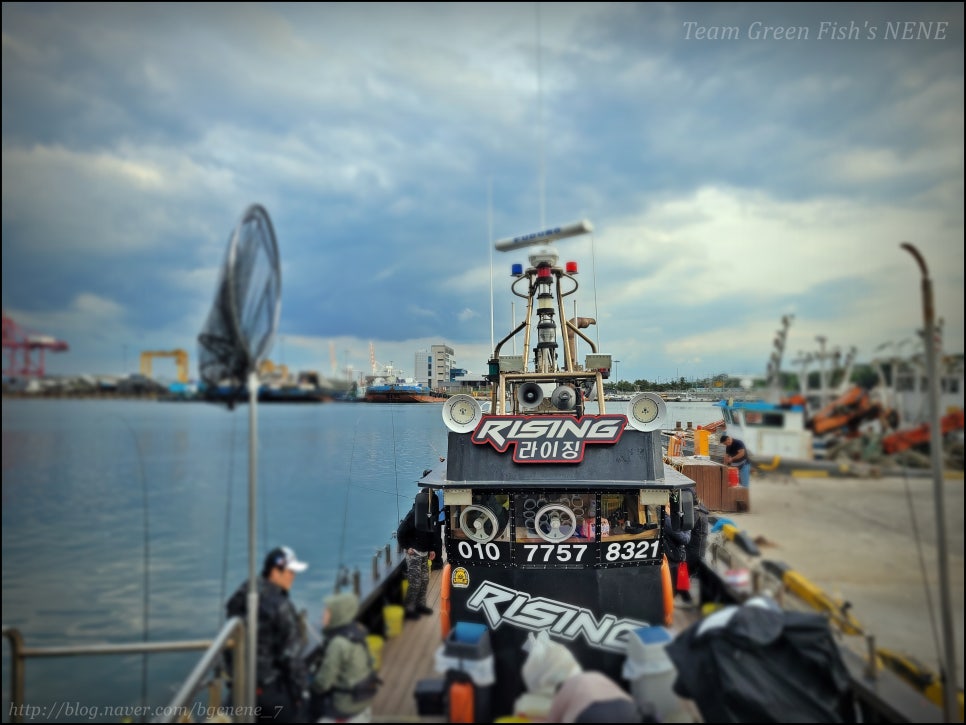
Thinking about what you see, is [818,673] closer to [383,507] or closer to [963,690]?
[963,690]

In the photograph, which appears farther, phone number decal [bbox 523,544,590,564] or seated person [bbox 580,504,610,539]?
seated person [bbox 580,504,610,539]

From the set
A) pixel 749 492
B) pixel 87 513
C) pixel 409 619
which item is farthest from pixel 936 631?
pixel 87 513

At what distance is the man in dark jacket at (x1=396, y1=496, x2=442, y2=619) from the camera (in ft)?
16.3

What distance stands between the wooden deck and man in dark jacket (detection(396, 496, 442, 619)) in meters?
1.02

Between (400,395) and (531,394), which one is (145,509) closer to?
(400,395)

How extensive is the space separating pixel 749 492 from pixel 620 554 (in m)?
1.17

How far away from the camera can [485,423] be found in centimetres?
414

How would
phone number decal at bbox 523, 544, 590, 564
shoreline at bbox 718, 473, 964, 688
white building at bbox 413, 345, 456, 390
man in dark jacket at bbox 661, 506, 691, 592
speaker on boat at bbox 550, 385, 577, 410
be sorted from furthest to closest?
white building at bbox 413, 345, 456, 390
speaker on boat at bbox 550, 385, 577, 410
man in dark jacket at bbox 661, 506, 691, 592
phone number decal at bbox 523, 544, 590, 564
shoreline at bbox 718, 473, 964, 688

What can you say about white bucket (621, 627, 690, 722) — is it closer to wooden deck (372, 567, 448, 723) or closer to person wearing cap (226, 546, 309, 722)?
wooden deck (372, 567, 448, 723)

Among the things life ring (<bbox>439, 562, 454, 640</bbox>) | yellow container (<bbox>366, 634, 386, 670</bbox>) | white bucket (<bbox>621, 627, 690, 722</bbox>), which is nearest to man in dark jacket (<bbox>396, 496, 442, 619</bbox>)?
life ring (<bbox>439, 562, 454, 640</bbox>)

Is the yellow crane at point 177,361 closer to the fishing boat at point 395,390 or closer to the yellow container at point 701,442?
the fishing boat at point 395,390

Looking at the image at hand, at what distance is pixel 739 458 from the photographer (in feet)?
11.4

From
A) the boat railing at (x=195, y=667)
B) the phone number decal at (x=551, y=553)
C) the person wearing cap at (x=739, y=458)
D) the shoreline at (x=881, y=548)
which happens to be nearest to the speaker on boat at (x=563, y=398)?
the phone number decal at (x=551, y=553)

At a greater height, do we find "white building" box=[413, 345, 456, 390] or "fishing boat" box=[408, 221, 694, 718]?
"white building" box=[413, 345, 456, 390]
